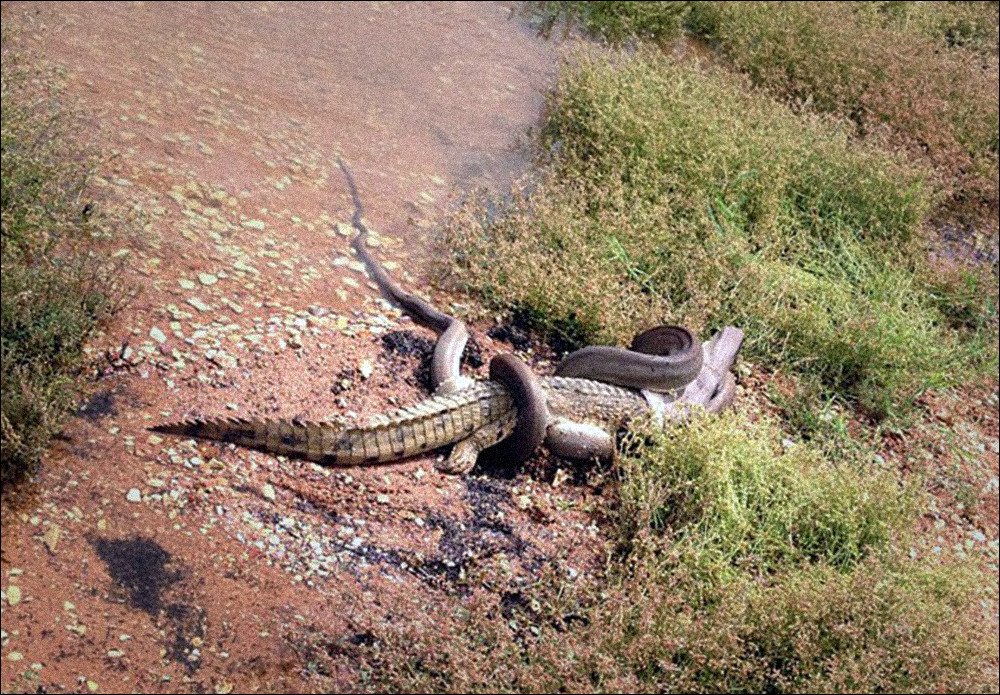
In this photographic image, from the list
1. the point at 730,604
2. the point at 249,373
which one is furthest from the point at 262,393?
the point at 730,604

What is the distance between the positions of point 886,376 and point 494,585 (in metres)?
3.59

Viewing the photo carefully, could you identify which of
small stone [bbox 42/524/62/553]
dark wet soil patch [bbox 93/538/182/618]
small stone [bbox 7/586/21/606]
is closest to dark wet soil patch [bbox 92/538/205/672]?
dark wet soil patch [bbox 93/538/182/618]

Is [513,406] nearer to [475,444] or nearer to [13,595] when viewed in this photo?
[475,444]

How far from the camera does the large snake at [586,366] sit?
601 centimetres

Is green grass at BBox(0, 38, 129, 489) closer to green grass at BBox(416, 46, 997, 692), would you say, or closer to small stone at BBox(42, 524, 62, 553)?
small stone at BBox(42, 524, 62, 553)

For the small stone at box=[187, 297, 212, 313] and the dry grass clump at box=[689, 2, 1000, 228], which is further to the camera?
the dry grass clump at box=[689, 2, 1000, 228]

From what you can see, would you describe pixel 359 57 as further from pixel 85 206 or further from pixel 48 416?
pixel 48 416

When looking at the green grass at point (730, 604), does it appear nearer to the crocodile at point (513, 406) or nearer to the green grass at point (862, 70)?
the crocodile at point (513, 406)

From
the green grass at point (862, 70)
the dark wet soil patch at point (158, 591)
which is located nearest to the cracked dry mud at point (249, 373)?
the dark wet soil patch at point (158, 591)

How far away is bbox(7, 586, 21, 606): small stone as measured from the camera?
Answer: 4.32 m

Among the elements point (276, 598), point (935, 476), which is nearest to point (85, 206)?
point (276, 598)

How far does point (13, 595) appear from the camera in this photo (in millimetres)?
4352

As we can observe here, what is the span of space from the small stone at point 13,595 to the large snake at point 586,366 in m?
2.42

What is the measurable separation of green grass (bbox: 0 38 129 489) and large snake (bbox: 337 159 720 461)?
167 cm
